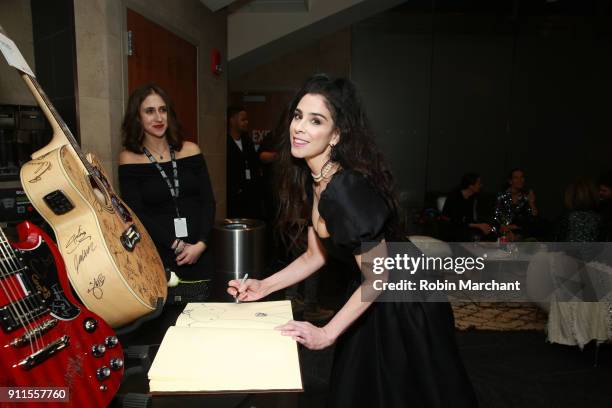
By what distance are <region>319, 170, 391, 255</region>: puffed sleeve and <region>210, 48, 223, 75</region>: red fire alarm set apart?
3364 mm

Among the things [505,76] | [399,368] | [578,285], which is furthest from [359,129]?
[505,76]

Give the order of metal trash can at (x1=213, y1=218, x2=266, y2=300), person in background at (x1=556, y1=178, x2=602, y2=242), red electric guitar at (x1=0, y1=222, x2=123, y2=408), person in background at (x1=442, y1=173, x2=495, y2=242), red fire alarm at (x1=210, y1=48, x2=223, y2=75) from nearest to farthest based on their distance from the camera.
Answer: red electric guitar at (x1=0, y1=222, x2=123, y2=408)
metal trash can at (x1=213, y1=218, x2=266, y2=300)
person in background at (x1=556, y1=178, x2=602, y2=242)
red fire alarm at (x1=210, y1=48, x2=223, y2=75)
person in background at (x1=442, y1=173, x2=495, y2=242)

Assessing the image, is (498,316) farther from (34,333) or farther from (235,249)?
(34,333)

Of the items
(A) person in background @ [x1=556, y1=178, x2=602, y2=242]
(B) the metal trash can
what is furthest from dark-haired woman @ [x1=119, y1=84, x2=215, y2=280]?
(A) person in background @ [x1=556, y1=178, x2=602, y2=242]

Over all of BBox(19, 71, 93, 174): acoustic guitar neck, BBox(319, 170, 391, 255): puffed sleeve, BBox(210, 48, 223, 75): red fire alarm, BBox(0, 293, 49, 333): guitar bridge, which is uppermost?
BBox(210, 48, 223, 75): red fire alarm

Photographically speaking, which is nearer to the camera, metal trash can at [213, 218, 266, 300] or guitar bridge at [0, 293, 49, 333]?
guitar bridge at [0, 293, 49, 333]

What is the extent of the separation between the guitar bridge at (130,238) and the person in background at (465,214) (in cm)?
414

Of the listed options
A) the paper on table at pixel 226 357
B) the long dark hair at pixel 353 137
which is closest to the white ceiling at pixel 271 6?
the long dark hair at pixel 353 137

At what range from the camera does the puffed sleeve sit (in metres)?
1.10

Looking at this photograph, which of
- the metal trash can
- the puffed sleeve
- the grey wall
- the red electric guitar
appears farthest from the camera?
the grey wall

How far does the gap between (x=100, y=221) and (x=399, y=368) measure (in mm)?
848

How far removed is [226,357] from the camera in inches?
33.7

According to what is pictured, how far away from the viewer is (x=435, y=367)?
1.26 meters

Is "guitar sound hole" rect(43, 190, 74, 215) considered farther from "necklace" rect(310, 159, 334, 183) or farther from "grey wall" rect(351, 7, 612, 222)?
"grey wall" rect(351, 7, 612, 222)
